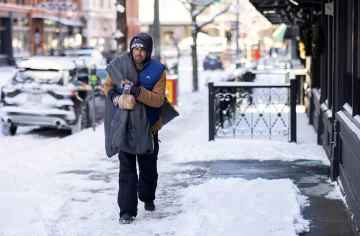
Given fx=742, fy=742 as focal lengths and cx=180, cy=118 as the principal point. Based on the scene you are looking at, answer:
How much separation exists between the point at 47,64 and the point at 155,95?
29.9 feet

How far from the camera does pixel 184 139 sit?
1299cm

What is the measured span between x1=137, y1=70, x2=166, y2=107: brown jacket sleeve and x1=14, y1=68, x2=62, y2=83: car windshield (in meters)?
8.61

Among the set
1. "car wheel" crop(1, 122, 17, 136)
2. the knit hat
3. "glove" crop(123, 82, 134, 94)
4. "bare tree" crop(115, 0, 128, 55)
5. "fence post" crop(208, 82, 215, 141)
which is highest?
"bare tree" crop(115, 0, 128, 55)

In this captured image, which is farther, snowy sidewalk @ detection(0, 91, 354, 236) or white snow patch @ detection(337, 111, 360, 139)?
white snow patch @ detection(337, 111, 360, 139)

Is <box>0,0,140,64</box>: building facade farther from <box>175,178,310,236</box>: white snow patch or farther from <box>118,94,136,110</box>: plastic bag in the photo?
<box>118,94,136,110</box>: plastic bag

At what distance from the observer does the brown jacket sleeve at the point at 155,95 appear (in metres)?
6.69

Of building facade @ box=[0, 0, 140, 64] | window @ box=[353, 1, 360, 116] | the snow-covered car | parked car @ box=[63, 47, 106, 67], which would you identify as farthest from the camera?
building facade @ box=[0, 0, 140, 64]

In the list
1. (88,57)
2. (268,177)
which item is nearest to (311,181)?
(268,177)

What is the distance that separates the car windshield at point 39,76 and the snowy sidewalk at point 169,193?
283 cm

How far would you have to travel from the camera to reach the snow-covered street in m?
6.64

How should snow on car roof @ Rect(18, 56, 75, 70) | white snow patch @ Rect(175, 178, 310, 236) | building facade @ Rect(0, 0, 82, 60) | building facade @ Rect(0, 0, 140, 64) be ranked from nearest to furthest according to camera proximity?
1. white snow patch @ Rect(175, 178, 310, 236)
2. snow on car roof @ Rect(18, 56, 75, 70)
3. building facade @ Rect(0, 0, 82, 60)
4. building facade @ Rect(0, 0, 140, 64)

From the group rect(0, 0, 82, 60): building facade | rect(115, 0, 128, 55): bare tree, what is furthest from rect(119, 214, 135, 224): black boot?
rect(0, 0, 82, 60): building facade

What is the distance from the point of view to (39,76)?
50.2 feet

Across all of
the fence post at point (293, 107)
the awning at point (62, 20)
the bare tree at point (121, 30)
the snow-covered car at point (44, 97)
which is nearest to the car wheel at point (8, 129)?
the snow-covered car at point (44, 97)
